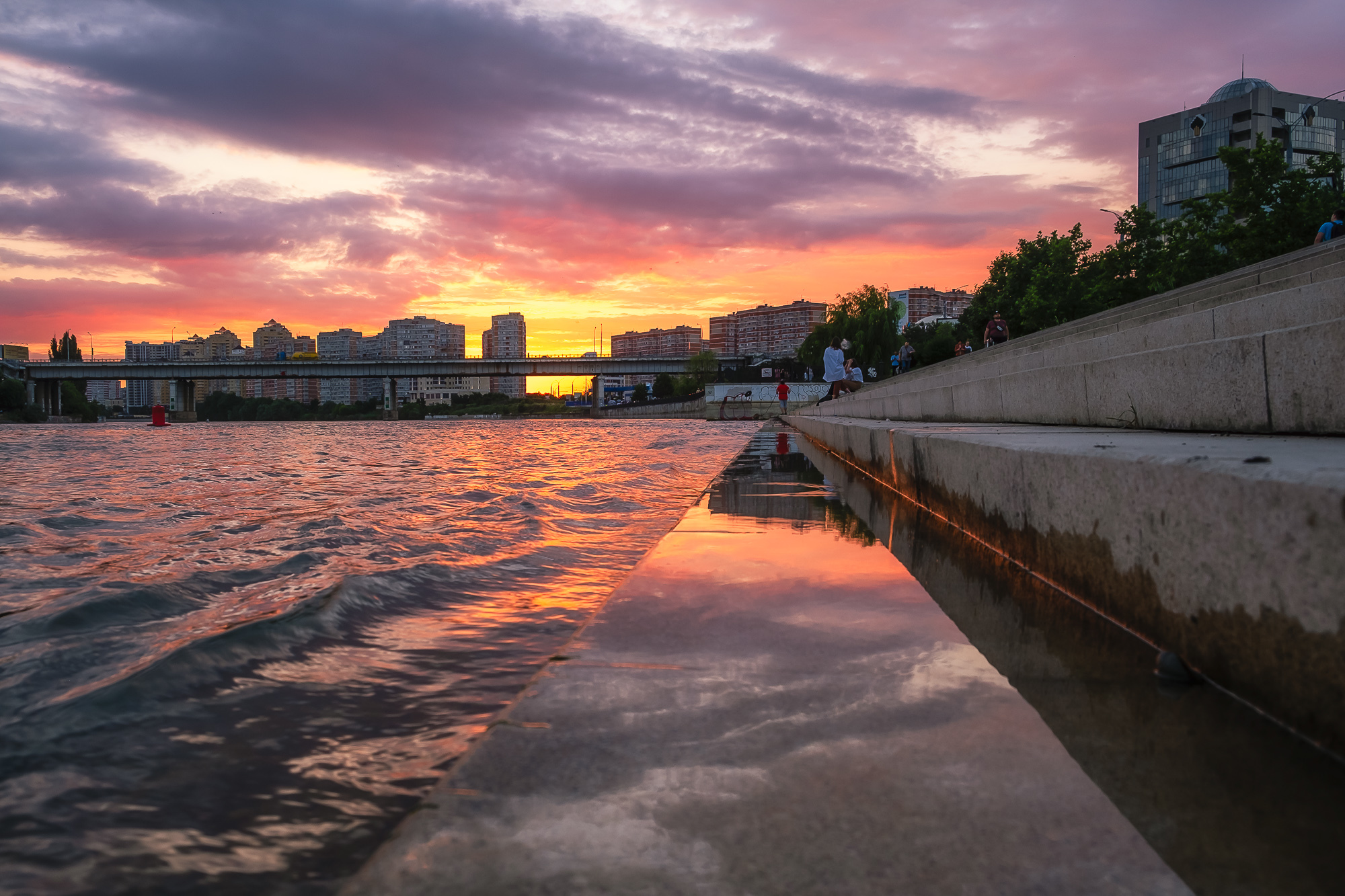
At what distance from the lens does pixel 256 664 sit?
268 cm

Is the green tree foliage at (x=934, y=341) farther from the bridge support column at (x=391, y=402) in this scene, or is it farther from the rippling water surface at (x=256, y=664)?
the rippling water surface at (x=256, y=664)

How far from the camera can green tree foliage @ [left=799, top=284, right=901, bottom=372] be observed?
238 feet

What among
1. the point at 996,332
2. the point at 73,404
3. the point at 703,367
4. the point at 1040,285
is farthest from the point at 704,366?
the point at 996,332

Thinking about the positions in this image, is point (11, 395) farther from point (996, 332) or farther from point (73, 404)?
point (996, 332)

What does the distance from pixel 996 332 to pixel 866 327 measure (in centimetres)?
5000

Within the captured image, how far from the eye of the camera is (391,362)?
295ft

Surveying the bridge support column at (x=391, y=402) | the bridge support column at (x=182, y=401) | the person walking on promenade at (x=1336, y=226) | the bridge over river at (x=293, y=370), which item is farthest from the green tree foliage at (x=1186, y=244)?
the bridge support column at (x=182, y=401)

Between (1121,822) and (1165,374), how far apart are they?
4662mm

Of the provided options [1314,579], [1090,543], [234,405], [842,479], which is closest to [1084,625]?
[1090,543]

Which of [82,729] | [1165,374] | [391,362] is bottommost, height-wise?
[82,729]

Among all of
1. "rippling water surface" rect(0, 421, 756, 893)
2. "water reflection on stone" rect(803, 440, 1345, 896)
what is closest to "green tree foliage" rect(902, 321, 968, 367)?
"rippling water surface" rect(0, 421, 756, 893)

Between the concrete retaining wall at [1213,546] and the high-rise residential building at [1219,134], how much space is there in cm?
10768

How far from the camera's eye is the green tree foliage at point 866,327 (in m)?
72.7

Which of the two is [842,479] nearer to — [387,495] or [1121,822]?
[387,495]
